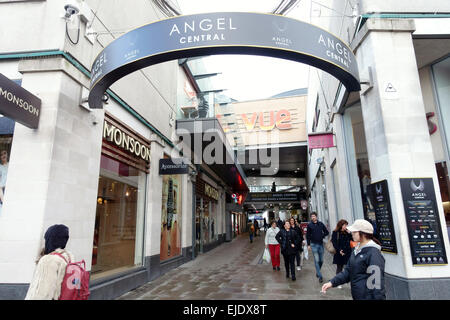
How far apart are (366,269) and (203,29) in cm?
378

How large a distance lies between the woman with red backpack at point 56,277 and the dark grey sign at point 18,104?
2.58 metres

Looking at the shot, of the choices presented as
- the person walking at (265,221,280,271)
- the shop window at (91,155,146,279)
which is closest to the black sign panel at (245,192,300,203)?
the person walking at (265,221,280,271)

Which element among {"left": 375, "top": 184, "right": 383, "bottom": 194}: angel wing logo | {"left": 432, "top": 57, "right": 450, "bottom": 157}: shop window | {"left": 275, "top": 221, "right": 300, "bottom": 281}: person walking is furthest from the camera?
{"left": 275, "top": 221, "right": 300, "bottom": 281}: person walking

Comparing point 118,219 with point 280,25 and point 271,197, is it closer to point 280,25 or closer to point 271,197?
point 280,25

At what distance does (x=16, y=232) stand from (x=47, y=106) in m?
2.10

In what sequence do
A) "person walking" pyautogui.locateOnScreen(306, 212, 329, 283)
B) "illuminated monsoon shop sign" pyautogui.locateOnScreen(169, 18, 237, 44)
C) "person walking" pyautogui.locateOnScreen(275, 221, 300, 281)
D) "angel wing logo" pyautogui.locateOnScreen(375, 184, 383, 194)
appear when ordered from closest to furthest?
"illuminated monsoon shop sign" pyautogui.locateOnScreen(169, 18, 237, 44) < "angel wing logo" pyautogui.locateOnScreen(375, 184, 383, 194) < "person walking" pyautogui.locateOnScreen(306, 212, 329, 283) < "person walking" pyautogui.locateOnScreen(275, 221, 300, 281)

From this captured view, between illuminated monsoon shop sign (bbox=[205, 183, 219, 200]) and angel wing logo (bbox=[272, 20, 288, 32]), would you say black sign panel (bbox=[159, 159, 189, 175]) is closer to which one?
angel wing logo (bbox=[272, 20, 288, 32])

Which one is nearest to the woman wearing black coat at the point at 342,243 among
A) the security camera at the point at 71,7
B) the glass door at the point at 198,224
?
the security camera at the point at 71,7

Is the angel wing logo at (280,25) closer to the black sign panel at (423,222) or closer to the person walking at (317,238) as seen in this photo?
the black sign panel at (423,222)

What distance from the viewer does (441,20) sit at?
18.7ft

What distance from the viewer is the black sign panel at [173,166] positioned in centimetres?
880

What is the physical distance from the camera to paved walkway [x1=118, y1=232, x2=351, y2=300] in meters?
6.14

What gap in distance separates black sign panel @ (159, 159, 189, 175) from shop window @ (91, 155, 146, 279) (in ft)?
2.30

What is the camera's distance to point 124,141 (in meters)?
7.28
